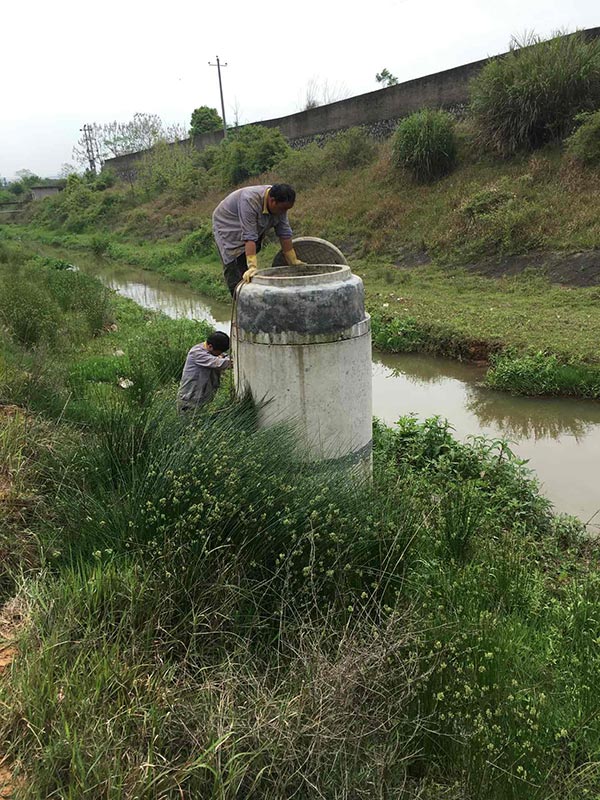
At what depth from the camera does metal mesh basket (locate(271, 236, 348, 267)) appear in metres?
4.20

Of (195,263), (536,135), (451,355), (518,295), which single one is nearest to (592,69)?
(536,135)

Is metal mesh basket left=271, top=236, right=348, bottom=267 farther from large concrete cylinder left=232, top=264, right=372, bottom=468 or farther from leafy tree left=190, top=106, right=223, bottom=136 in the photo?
leafy tree left=190, top=106, right=223, bottom=136

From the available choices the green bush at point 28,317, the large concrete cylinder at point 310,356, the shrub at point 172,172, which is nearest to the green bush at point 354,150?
the shrub at point 172,172

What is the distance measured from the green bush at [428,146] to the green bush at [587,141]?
12.4 feet

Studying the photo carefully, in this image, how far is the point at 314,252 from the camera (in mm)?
4328

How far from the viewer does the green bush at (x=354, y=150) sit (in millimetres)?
20188

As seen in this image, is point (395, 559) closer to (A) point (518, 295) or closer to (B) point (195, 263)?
(A) point (518, 295)

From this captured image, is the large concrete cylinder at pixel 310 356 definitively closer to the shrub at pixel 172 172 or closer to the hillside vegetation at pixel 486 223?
the hillside vegetation at pixel 486 223

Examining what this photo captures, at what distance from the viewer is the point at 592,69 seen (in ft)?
45.0

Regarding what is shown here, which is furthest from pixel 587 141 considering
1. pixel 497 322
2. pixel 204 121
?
pixel 204 121

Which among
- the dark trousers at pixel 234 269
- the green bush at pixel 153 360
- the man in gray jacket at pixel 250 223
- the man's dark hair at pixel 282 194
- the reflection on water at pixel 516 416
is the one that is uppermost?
the man's dark hair at pixel 282 194

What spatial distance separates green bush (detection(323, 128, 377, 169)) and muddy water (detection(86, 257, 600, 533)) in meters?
13.6

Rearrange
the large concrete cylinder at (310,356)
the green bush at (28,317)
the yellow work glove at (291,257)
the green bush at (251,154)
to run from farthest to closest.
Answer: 1. the green bush at (251,154)
2. the green bush at (28,317)
3. the yellow work glove at (291,257)
4. the large concrete cylinder at (310,356)

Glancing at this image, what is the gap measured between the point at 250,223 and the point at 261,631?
2.77 metres
